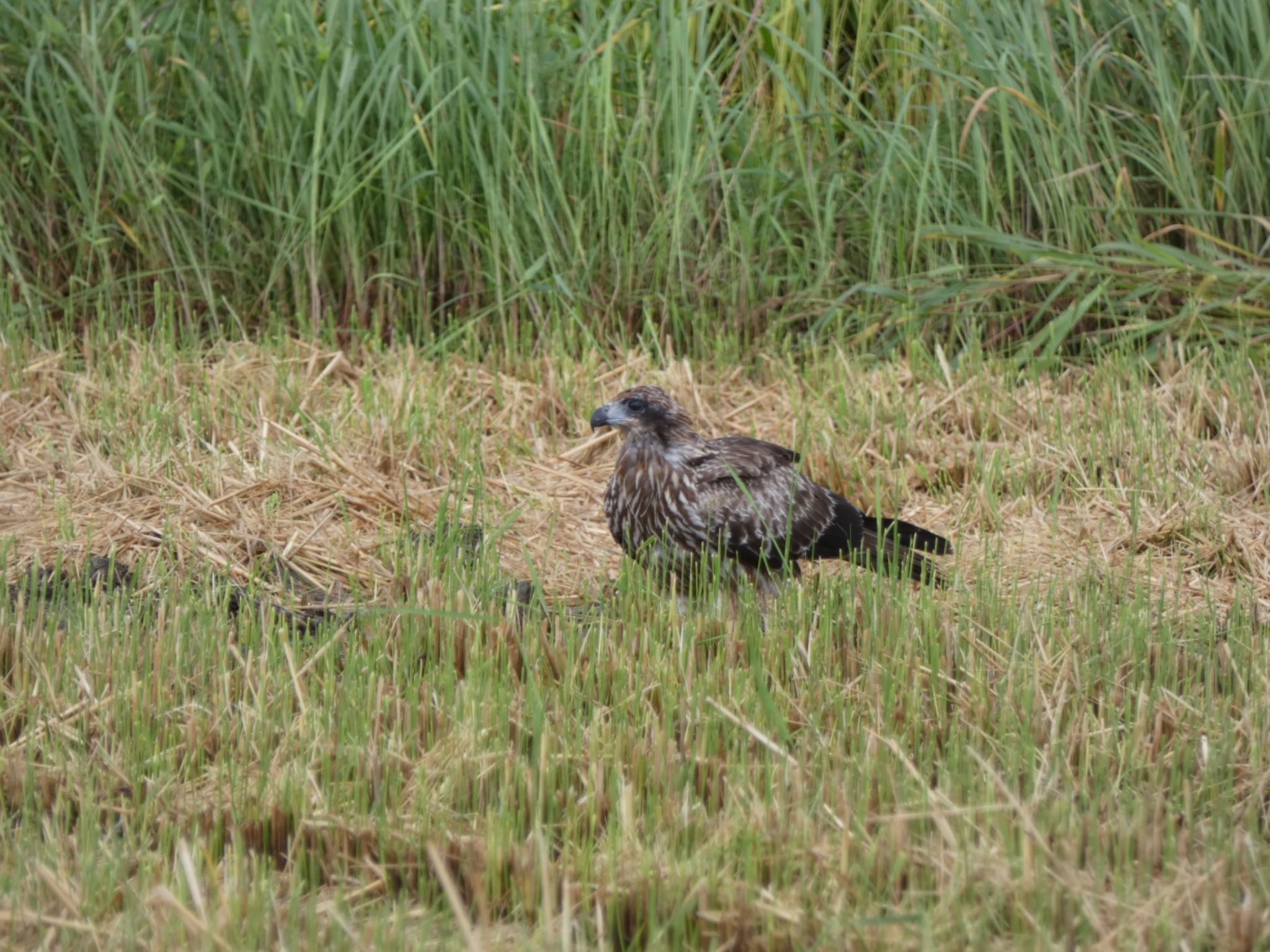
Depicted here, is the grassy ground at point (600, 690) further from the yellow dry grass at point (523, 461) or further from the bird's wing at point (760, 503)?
the bird's wing at point (760, 503)

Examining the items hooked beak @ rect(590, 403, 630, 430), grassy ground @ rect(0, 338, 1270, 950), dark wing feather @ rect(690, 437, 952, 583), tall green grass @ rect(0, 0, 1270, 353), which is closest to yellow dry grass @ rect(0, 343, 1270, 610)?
grassy ground @ rect(0, 338, 1270, 950)

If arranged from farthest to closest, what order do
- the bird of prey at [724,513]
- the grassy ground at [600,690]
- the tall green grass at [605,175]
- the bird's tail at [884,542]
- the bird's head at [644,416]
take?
1. the tall green grass at [605,175]
2. the bird's head at [644,416]
3. the bird of prey at [724,513]
4. the bird's tail at [884,542]
5. the grassy ground at [600,690]

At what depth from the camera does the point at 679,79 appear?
6555mm

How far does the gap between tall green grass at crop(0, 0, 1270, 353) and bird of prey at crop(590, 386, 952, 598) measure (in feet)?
6.32

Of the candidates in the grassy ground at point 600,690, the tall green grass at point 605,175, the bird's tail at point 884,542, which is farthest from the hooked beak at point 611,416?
the tall green grass at point 605,175

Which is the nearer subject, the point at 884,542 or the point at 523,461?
the point at 884,542

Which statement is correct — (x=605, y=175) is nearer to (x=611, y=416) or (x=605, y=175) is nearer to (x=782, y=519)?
(x=611, y=416)

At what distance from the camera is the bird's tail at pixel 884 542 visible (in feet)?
13.7

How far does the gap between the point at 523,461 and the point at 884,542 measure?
5.23 ft

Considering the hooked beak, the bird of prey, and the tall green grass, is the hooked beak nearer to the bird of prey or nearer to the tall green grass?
the bird of prey

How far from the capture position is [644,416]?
4531mm

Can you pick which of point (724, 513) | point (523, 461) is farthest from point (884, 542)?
point (523, 461)

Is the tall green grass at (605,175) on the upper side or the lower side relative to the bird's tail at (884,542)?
upper

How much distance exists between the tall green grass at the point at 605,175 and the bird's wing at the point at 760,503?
195 cm
